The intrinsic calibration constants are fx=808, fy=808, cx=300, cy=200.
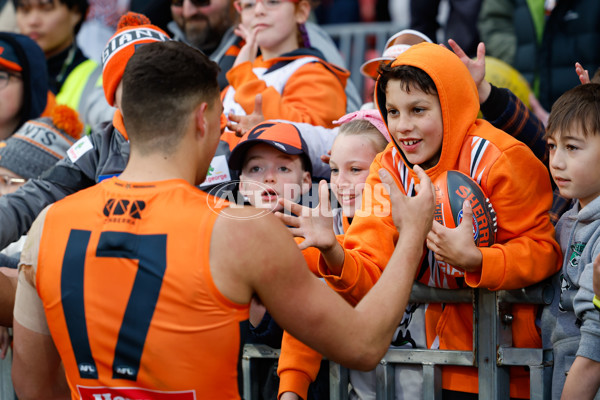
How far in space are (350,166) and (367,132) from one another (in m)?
0.21

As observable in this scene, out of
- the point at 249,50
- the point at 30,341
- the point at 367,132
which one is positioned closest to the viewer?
the point at 30,341

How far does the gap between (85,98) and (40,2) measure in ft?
3.58

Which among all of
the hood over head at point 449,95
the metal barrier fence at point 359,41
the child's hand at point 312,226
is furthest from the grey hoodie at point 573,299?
the metal barrier fence at point 359,41

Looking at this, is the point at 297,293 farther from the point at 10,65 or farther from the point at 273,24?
the point at 10,65

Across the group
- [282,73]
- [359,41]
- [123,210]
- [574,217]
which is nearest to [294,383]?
[123,210]

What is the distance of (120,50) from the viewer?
445cm

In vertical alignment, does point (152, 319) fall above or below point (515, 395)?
above

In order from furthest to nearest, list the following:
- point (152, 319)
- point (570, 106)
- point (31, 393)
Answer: point (570, 106) < point (31, 393) < point (152, 319)

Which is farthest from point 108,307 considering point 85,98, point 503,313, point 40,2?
point 40,2

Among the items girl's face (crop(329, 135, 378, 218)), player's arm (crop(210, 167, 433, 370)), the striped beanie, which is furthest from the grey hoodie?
the striped beanie

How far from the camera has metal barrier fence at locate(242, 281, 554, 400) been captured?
10.2 ft

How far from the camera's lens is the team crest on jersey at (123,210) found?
8.37 feet

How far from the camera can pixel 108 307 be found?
2.54 metres

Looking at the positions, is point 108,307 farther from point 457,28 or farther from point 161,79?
point 457,28
